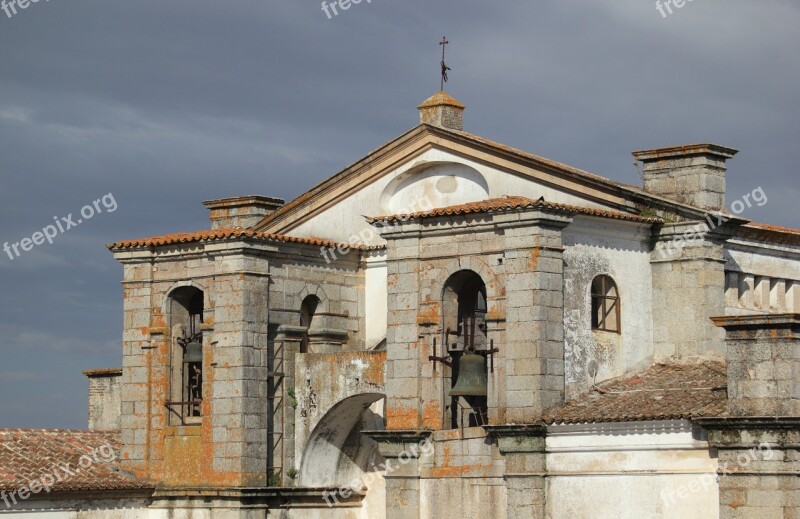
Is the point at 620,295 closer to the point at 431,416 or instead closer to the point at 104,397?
the point at 431,416

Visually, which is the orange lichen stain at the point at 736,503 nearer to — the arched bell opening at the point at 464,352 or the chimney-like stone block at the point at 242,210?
the arched bell opening at the point at 464,352

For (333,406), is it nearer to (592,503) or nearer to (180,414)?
(180,414)

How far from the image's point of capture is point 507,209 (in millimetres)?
29469

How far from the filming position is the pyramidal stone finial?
33.1 m

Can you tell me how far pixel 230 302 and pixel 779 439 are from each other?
35.9 ft

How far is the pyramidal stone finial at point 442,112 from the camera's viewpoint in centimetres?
3312

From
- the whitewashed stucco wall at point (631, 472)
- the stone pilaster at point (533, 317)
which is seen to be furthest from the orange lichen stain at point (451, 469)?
the whitewashed stucco wall at point (631, 472)

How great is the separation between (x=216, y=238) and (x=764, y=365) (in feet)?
36.1

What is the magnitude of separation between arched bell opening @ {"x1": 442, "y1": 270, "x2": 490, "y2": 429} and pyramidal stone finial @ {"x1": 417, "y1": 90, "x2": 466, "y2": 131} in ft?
11.3

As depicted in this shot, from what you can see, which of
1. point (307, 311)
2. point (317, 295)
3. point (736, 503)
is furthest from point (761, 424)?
point (307, 311)

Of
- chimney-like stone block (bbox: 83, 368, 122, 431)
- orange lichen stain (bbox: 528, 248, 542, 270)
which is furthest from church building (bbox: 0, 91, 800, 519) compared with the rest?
chimney-like stone block (bbox: 83, 368, 122, 431)

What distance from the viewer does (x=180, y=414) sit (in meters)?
33.9

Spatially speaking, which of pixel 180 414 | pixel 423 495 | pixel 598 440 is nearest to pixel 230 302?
pixel 180 414

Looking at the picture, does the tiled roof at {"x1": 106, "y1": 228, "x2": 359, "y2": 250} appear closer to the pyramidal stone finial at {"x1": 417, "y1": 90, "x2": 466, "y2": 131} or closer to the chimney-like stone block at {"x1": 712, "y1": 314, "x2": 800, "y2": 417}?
the pyramidal stone finial at {"x1": 417, "y1": 90, "x2": 466, "y2": 131}
